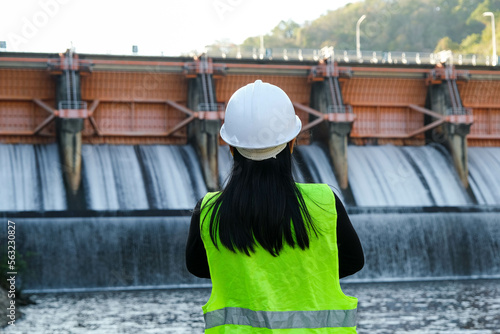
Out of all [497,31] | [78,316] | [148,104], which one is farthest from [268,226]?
[497,31]

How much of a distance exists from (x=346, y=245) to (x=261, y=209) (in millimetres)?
308

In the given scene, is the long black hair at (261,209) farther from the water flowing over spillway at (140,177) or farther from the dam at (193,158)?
the water flowing over spillway at (140,177)

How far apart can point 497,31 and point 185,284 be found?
63746mm

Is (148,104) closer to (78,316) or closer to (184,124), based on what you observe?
(184,124)

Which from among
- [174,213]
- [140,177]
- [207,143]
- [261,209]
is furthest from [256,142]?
[207,143]

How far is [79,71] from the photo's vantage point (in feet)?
83.3

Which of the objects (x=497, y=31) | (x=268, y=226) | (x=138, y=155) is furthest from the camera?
(x=497, y=31)

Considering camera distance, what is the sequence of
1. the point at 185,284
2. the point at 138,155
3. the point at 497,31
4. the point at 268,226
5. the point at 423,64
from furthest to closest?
the point at 497,31, the point at 423,64, the point at 138,155, the point at 185,284, the point at 268,226

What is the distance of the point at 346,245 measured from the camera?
104 inches

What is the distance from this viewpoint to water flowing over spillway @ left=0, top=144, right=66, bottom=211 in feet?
74.8

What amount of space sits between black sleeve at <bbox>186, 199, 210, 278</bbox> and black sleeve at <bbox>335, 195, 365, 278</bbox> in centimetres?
46

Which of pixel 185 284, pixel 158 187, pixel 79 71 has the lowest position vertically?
pixel 185 284

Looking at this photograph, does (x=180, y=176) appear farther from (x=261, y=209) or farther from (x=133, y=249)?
(x=261, y=209)

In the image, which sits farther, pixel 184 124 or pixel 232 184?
pixel 184 124
